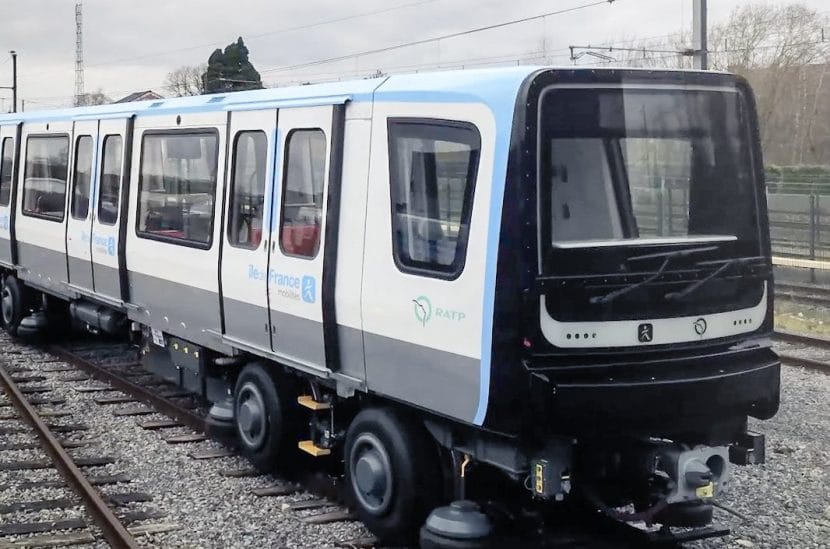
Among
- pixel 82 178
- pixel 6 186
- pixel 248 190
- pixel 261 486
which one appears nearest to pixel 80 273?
pixel 82 178

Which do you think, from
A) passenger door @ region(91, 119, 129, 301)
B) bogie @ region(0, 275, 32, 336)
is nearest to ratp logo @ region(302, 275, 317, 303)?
passenger door @ region(91, 119, 129, 301)

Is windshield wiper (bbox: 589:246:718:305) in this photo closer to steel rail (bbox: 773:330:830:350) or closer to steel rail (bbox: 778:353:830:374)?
steel rail (bbox: 778:353:830:374)

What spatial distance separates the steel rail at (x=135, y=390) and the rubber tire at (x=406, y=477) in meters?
3.43

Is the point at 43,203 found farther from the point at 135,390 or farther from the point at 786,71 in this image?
the point at 786,71

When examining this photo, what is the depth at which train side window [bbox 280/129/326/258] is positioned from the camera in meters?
7.05

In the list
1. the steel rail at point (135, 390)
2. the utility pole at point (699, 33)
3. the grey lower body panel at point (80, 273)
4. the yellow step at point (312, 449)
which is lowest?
the steel rail at point (135, 390)

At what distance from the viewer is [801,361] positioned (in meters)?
12.6

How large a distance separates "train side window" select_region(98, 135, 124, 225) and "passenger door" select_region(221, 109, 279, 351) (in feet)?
9.45

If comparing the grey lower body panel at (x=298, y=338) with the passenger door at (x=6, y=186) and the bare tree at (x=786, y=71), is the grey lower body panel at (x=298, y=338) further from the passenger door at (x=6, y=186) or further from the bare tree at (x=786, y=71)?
the bare tree at (x=786, y=71)

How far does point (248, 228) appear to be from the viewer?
802 centimetres

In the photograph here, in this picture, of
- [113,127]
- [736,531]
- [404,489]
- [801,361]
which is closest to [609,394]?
[404,489]

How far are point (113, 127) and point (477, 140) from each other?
635 cm

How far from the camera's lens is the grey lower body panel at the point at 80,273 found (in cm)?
1160

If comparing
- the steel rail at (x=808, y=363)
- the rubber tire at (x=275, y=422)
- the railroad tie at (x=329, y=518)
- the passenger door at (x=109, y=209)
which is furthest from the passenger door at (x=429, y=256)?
the steel rail at (x=808, y=363)
